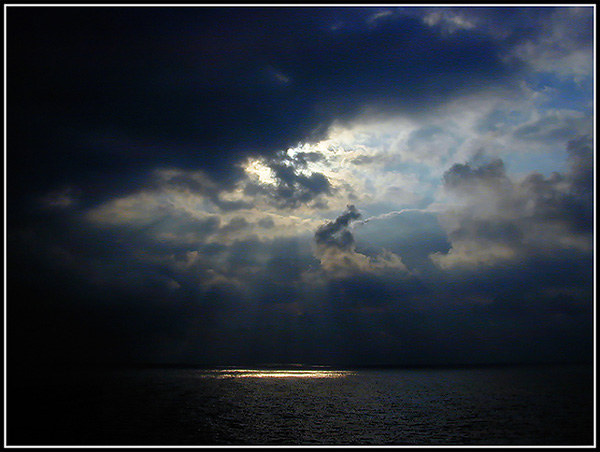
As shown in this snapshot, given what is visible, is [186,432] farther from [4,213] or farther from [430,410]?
[430,410]

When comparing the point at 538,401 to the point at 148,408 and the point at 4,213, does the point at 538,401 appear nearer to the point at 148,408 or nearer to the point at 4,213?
the point at 148,408

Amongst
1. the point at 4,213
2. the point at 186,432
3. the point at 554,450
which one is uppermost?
the point at 4,213

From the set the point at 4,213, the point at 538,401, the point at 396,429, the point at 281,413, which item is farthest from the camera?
the point at 538,401

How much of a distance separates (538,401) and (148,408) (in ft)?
249

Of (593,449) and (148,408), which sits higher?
(593,449)

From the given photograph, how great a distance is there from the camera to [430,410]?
7212 cm

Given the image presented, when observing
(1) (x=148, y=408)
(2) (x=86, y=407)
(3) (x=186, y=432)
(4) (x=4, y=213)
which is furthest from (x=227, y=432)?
(2) (x=86, y=407)

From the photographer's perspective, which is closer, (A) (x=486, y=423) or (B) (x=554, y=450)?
(B) (x=554, y=450)

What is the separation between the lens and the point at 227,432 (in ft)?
168

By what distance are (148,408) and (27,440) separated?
24.2m

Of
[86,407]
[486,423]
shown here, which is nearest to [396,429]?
[486,423]

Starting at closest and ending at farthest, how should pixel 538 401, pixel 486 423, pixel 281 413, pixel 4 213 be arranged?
pixel 4 213, pixel 486 423, pixel 281 413, pixel 538 401

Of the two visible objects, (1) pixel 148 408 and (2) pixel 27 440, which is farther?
(1) pixel 148 408

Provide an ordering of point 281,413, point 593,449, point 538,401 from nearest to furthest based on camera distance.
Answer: point 593,449
point 281,413
point 538,401
